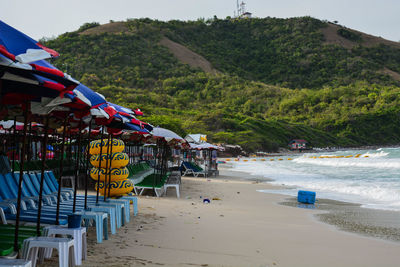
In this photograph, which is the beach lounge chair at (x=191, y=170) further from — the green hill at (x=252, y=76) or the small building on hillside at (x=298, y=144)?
the small building on hillside at (x=298, y=144)

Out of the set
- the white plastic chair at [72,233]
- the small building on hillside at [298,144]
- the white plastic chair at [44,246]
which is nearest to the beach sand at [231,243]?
the white plastic chair at [72,233]

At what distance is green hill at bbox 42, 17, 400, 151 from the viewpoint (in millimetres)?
79938

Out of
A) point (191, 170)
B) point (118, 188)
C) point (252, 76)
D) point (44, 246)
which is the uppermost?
point (252, 76)

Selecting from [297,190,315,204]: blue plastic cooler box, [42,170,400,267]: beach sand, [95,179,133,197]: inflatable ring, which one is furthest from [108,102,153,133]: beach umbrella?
[297,190,315,204]: blue plastic cooler box

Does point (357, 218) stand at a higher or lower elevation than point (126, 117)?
lower

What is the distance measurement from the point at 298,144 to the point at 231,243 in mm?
81133

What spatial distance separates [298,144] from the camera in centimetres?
8425

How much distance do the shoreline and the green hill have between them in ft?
184

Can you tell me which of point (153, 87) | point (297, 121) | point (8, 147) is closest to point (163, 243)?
point (8, 147)

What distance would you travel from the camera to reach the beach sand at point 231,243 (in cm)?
478

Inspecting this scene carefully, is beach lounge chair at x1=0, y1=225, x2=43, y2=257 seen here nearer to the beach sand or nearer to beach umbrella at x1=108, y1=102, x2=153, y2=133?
the beach sand

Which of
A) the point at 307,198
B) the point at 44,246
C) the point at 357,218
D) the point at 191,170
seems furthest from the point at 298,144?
the point at 44,246

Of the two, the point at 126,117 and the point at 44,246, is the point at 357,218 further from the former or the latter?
the point at 44,246

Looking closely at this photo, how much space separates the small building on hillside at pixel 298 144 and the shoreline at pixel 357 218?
239 feet
